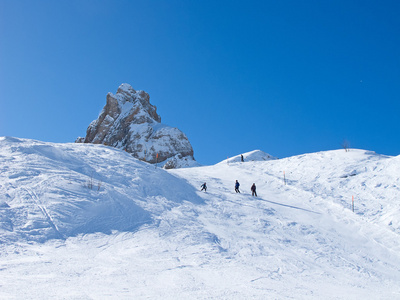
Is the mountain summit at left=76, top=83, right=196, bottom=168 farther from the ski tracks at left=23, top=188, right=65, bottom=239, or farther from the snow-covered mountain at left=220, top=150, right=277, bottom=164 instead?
the ski tracks at left=23, top=188, right=65, bottom=239

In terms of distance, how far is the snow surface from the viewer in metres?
8.48

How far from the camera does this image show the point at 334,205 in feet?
65.8

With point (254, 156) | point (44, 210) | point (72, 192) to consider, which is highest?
point (254, 156)

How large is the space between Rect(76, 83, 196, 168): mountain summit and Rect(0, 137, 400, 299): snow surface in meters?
46.9

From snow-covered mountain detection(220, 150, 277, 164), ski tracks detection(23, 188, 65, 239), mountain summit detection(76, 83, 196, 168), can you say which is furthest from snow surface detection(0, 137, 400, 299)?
mountain summit detection(76, 83, 196, 168)

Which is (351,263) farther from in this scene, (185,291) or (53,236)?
(53,236)

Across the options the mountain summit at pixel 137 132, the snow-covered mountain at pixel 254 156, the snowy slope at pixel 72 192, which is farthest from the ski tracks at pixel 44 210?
the mountain summit at pixel 137 132

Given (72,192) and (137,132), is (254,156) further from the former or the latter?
(72,192)

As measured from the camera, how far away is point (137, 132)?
84500 mm

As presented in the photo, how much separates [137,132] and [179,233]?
240 feet

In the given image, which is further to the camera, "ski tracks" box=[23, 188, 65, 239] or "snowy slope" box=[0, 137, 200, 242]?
"snowy slope" box=[0, 137, 200, 242]

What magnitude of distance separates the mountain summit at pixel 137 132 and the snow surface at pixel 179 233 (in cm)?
4693

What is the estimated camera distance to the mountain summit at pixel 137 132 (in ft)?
254

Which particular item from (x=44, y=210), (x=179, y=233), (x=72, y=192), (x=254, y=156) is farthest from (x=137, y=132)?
(x=179, y=233)
